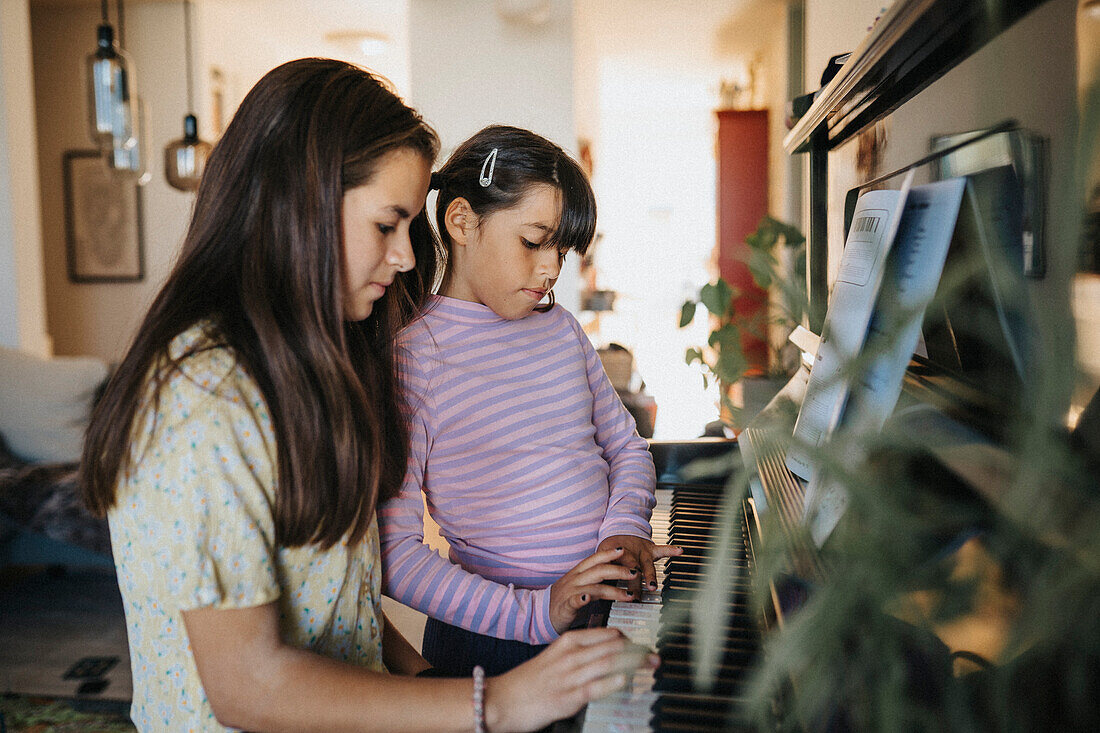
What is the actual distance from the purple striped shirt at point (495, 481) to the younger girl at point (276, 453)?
0.13 meters

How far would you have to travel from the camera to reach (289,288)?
0.86 m

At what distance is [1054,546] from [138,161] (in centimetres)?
309

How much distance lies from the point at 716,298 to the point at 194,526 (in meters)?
2.28

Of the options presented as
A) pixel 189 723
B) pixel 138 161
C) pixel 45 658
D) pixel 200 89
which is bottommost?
pixel 45 658

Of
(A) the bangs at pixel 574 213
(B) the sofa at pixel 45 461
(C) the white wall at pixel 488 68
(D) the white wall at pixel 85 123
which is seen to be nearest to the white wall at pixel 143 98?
(D) the white wall at pixel 85 123

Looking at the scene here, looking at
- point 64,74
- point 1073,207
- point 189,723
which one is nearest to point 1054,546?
point 1073,207

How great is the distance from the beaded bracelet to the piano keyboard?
101 millimetres

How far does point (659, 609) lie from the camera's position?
0.99m

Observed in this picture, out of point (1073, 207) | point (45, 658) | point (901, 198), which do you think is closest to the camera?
point (1073, 207)

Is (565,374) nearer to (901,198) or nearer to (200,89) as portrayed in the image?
(901,198)

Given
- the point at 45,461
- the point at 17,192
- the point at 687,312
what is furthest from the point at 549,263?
the point at 17,192

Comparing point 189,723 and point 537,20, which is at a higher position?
point 537,20

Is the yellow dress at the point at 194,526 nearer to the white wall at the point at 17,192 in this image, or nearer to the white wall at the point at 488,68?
the white wall at the point at 488,68

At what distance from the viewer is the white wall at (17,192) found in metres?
4.31
